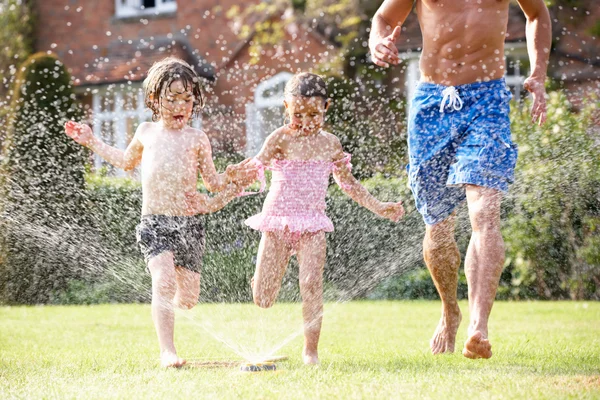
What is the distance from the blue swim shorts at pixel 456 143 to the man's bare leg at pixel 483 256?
6 cm

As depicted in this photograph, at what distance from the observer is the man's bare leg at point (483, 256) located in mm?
4062

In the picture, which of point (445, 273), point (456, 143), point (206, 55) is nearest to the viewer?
point (456, 143)

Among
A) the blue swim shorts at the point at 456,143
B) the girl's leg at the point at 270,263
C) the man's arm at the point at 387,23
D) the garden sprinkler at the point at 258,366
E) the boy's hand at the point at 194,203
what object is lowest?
the garden sprinkler at the point at 258,366

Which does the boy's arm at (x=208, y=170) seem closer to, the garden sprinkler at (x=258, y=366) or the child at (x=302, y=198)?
the child at (x=302, y=198)

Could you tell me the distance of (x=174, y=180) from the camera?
475cm

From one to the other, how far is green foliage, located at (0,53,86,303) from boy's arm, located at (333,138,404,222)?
164 inches

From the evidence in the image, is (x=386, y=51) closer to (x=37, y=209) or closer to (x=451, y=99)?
(x=451, y=99)

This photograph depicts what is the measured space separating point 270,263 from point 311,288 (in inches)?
10.9

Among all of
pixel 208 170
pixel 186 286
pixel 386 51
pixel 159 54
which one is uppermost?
pixel 386 51

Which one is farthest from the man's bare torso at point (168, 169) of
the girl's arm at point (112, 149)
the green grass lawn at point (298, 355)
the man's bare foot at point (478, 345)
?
the man's bare foot at point (478, 345)

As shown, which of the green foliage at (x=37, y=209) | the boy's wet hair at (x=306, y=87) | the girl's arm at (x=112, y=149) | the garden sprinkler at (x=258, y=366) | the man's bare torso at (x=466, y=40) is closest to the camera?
the garden sprinkler at (x=258, y=366)

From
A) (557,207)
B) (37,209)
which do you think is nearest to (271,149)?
(557,207)

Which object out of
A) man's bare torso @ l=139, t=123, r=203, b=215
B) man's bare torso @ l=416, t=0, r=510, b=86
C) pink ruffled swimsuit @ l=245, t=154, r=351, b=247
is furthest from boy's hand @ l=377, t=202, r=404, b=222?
man's bare torso @ l=139, t=123, r=203, b=215

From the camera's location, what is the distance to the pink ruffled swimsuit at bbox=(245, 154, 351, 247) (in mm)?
4719
